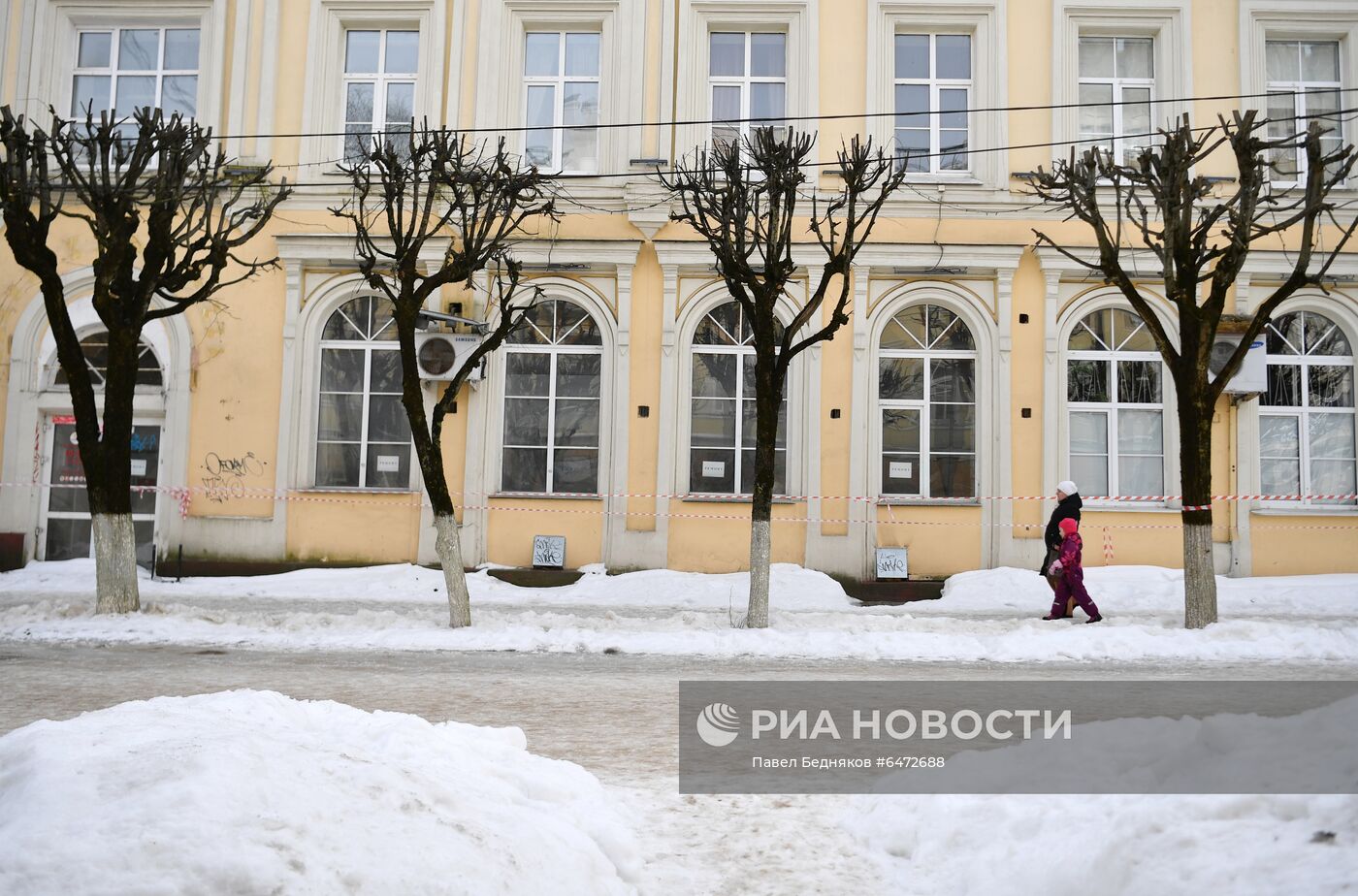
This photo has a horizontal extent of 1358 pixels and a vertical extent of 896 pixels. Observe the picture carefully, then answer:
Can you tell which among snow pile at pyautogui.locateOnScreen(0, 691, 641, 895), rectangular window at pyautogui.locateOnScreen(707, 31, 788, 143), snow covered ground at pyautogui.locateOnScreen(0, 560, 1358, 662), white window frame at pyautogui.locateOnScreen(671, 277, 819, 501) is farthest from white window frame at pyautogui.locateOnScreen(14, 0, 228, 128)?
snow pile at pyautogui.locateOnScreen(0, 691, 641, 895)

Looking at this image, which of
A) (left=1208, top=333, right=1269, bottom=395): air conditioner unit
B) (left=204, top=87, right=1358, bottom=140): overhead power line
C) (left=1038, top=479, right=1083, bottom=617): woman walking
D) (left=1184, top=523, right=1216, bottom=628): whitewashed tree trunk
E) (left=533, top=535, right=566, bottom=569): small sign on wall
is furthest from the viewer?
(left=204, top=87, right=1358, bottom=140): overhead power line

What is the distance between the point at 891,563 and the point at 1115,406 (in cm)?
460

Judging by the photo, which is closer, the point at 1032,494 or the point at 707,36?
the point at 1032,494

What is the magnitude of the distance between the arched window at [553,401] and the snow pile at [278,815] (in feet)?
42.6

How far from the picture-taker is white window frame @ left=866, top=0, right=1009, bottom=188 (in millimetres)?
17938

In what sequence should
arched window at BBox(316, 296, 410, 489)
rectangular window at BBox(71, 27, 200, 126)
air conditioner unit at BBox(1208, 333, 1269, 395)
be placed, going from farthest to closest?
rectangular window at BBox(71, 27, 200, 126)
arched window at BBox(316, 296, 410, 489)
air conditioner unit at BBox(1208, 333, 1269, 395)

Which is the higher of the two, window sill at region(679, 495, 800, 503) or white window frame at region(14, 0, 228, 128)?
white window frame at region(14, 0, 228, 128)

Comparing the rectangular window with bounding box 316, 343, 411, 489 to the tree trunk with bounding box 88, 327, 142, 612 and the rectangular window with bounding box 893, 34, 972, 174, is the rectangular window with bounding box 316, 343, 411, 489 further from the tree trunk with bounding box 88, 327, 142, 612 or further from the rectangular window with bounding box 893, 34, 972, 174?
the rectangular window with bounding box 893, 34, 972, 174

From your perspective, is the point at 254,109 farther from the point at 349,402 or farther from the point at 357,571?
the point at 357,571

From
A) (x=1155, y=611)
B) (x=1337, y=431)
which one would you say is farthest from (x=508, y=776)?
(x=1337, y=431)

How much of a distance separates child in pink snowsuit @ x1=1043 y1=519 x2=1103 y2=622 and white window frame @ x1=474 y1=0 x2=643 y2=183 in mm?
9117

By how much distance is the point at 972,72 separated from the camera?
18.4 metres

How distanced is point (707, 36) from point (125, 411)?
10.9 m

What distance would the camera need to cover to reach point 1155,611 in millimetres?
14727
